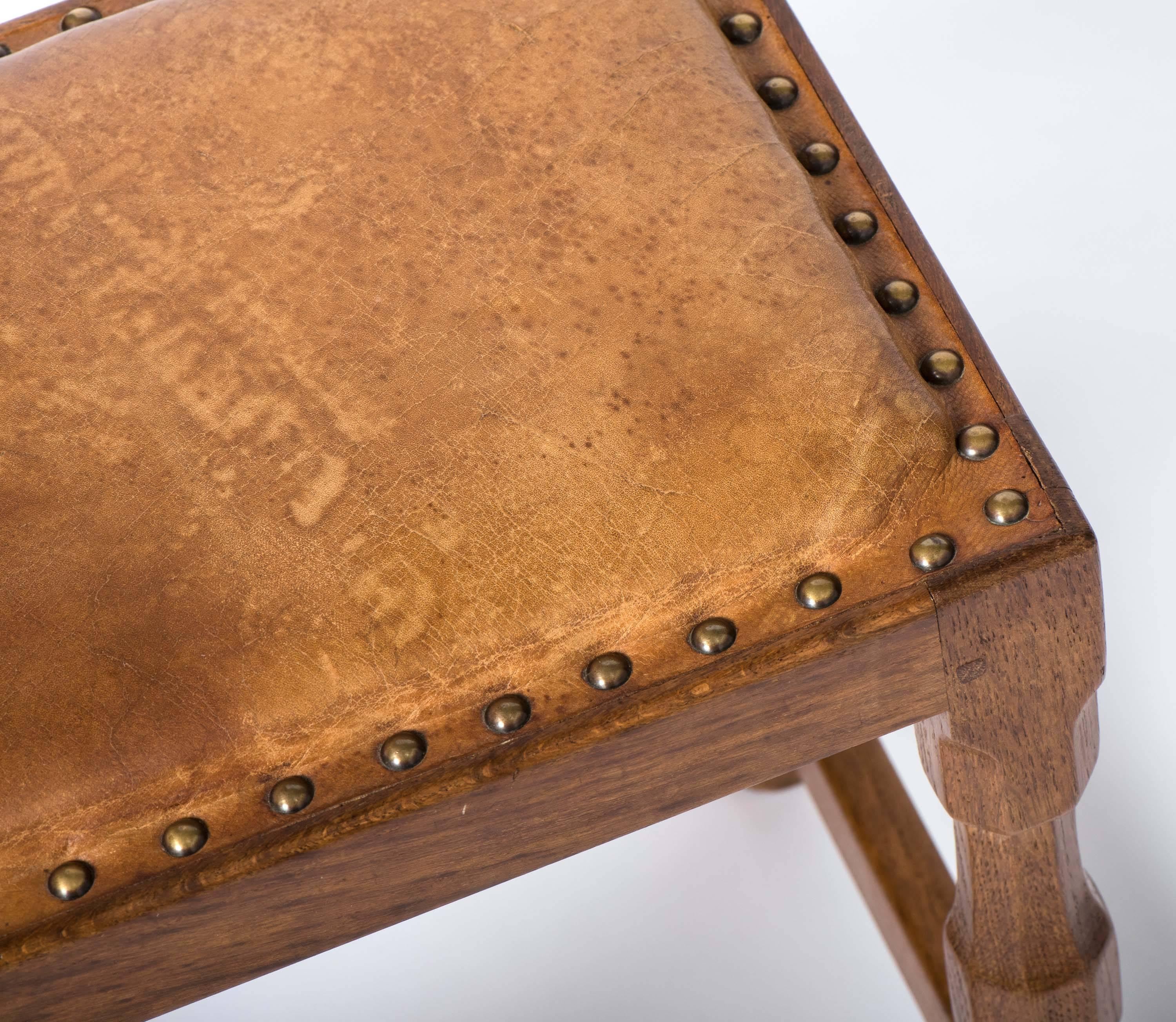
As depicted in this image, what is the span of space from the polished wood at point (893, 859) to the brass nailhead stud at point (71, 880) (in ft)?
1.75

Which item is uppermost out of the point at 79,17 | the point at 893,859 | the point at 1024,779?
the point at 79,17

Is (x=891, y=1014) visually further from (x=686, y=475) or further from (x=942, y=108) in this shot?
(x=942, y=108)

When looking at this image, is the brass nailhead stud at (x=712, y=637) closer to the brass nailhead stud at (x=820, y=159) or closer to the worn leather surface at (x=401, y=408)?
the worn leather surface at (x=401, y=408)

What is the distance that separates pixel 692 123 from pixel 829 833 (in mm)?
593

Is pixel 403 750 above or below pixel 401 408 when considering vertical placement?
below

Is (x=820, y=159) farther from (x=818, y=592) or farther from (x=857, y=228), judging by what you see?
(x=818, y=592)

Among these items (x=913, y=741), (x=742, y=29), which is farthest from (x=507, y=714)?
(x=913, y=741)

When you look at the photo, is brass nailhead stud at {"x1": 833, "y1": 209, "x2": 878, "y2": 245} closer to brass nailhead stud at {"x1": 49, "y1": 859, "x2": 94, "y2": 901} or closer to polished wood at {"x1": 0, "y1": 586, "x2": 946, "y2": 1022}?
polished wood at {"x1": 0, "y1": 586, "x2": 946, "y2": 1022}

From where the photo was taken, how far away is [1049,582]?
2.01 feet

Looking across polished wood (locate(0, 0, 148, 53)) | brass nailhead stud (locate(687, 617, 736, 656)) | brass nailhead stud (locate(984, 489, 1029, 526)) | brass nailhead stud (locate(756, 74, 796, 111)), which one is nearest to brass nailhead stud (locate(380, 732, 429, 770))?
brass nailhead stud (locate(687, 617, 736, 656))

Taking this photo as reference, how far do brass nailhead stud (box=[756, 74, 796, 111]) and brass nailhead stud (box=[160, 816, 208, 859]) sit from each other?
43 cm

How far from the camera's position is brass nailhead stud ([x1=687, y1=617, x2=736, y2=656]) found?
0.61 meters

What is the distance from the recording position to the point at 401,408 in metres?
0.64

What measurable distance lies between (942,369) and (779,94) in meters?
0.18
